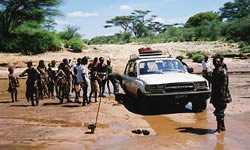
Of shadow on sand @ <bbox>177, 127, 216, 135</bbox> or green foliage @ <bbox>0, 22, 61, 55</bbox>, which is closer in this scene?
shadow on sand @ <bbox>177, 127, 216, 135</bbox>

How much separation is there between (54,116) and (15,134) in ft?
7.68

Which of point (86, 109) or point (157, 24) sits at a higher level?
point (157, 24)

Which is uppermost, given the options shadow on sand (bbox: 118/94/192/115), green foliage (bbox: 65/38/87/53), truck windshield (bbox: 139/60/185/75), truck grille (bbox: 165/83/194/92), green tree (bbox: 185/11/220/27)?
green tree (bbox: 185/11/220/27)

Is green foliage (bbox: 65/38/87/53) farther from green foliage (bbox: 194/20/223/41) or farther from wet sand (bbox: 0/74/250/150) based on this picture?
wet sand (bbox: 0/74/250/150)

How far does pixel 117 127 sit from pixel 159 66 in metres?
3.57

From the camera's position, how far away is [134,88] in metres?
11.8

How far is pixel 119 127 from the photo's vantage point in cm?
900

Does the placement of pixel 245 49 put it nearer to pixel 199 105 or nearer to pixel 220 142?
pixel 199 105

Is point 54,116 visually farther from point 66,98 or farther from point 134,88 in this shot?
point 66,98

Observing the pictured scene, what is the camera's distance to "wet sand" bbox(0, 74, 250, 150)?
729 cm

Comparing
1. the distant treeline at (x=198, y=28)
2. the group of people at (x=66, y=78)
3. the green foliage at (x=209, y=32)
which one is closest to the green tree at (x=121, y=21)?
the distant treeline at (x=198, y=28)

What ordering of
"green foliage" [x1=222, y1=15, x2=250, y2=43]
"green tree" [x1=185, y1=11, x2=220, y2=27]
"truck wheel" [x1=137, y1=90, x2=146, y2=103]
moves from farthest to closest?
"green tree" [x1=185, y1=11, x2=220, y2=27], "green foliage" [x1=222, y1=15, x2=250, y2=43], "truck wheel" [x1=137, y1=90, x2=146, y2=103]

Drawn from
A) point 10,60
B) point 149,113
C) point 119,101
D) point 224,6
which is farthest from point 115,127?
point 224,6

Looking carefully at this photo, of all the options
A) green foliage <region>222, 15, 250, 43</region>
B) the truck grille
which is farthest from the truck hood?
green foliage <region>222, 15, 250, 43</region>
